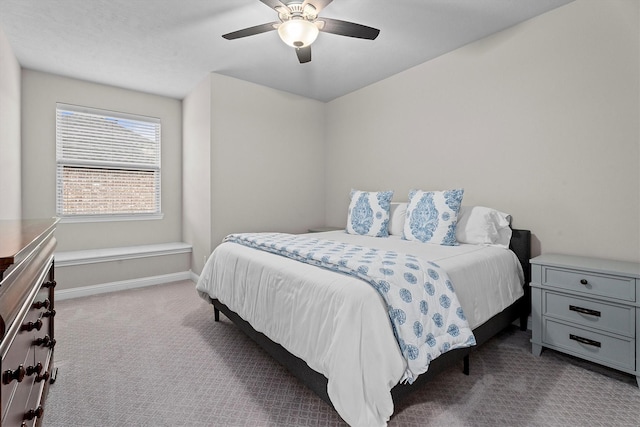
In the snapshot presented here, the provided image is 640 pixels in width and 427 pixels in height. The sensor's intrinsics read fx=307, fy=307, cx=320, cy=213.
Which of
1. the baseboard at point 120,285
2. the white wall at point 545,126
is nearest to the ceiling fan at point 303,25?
the white wall at point 545,126

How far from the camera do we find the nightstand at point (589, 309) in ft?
5.97

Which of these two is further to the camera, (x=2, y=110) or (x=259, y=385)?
(x=2, y=110)

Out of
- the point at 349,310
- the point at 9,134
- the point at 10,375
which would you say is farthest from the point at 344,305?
the point at 9,134

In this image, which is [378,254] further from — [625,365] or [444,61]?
[444,61]

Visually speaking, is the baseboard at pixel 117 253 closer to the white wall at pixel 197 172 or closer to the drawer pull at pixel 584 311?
the white wall at pixel 197 172

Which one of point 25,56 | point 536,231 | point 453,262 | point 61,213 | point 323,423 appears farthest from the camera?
point 61,213

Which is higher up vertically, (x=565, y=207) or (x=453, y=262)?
(x=565, y=207)

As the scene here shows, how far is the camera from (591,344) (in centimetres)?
195

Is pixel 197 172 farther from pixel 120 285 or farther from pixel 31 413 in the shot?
pixel 31 413

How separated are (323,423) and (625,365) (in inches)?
72.6

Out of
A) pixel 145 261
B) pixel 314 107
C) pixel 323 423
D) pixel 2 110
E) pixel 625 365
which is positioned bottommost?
pixel 323 423

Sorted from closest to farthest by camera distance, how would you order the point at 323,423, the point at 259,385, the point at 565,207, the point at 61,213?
the point at 323,423 < the point at 259,385 < the point at 565,207 < the point at 61,213

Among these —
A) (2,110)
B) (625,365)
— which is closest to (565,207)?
(625,365)

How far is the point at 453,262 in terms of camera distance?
196cm
